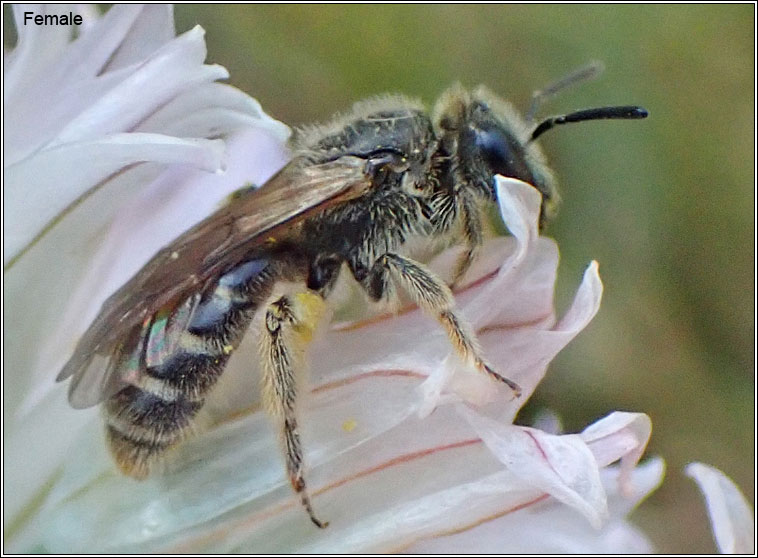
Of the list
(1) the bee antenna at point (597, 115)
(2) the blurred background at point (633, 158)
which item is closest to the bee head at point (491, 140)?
(1) the bee antenna at point (597, 115)

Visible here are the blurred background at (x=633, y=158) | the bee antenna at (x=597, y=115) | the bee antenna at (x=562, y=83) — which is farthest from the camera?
the blurred background at (x=633, y=158)

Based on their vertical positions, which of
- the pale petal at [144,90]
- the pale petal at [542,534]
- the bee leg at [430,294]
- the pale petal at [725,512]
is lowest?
the pale petal at [542,534]

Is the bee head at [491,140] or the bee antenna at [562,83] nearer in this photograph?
the bee head at [491,140]

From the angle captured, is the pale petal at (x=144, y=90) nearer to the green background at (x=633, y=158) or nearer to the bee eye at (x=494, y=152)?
the bee eye at (x=494, y=152)

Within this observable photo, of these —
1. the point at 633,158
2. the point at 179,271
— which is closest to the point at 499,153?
the point at 179,271

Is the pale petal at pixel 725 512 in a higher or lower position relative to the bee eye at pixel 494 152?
lower

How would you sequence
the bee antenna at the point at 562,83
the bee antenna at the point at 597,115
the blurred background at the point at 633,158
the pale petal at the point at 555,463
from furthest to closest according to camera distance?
the blurred background at the point at 633,158 → the bee antenna at the point at 562,83 → the bee antenna at the point at 597,115 → the pale petal at the point at 555,463

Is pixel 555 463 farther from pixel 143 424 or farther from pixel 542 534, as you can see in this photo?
pixel 143 424
